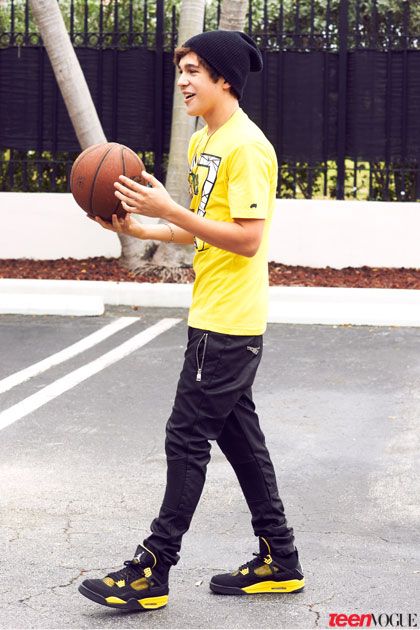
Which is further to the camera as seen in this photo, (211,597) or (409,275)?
(409,275)

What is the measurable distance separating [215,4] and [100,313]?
189 inches

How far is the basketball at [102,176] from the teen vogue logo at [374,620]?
65.9 inches

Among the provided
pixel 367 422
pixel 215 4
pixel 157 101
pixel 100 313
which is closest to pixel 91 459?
pixel 367 422

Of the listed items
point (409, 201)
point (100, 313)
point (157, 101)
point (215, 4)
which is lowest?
point (100, 313)

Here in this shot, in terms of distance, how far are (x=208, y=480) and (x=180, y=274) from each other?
6207mm

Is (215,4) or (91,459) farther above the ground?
(215,4)

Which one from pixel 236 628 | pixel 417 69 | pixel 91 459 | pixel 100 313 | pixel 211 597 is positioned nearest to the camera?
pixel 236 628

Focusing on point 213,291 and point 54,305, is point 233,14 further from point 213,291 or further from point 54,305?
point 213,291

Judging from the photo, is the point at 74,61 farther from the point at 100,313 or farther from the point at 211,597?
the point at 211,597

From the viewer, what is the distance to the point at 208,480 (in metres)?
6.19

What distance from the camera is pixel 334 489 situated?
19.9ft

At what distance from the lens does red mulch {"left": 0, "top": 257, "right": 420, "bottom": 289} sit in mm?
12266

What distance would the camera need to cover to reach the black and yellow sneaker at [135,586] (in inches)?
174

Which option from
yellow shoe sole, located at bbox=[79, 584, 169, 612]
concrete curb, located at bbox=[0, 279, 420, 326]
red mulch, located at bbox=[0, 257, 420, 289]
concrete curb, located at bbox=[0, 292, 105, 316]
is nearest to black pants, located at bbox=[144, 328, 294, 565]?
yellow shoe sole, located at bbox=[79, 584, 169, 612]
